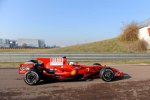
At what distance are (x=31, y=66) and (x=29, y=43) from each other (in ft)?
337

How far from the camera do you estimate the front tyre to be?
10.1 m

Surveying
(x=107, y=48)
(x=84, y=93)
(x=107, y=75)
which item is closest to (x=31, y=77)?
(x=84, y=93)

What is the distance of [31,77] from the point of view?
1023cm

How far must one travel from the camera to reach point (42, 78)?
10625 mm

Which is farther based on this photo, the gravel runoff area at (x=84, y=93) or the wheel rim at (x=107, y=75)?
the wheel rim at (x=107, y=75)

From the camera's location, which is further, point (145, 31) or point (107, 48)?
point (107, 48)

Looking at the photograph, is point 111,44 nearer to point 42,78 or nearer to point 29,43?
point 42,78

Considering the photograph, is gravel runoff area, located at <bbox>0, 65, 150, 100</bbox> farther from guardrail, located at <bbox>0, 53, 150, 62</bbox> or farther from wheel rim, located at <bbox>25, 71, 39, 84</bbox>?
guardrail, located at <bbox>0, 53, 150, 62</bbox>

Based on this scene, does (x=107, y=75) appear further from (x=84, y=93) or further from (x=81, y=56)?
(x=81, y=56)

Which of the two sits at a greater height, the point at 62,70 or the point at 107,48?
the point at 107,48

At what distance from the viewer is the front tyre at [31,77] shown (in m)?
10.1

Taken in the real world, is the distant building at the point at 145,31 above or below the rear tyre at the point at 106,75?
above

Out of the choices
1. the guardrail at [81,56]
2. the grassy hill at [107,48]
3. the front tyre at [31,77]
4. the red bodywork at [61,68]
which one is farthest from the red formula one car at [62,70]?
the grassy hill at [107,48]

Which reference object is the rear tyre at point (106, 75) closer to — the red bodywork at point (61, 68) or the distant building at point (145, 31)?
the red bodywork at point (61, 68)
